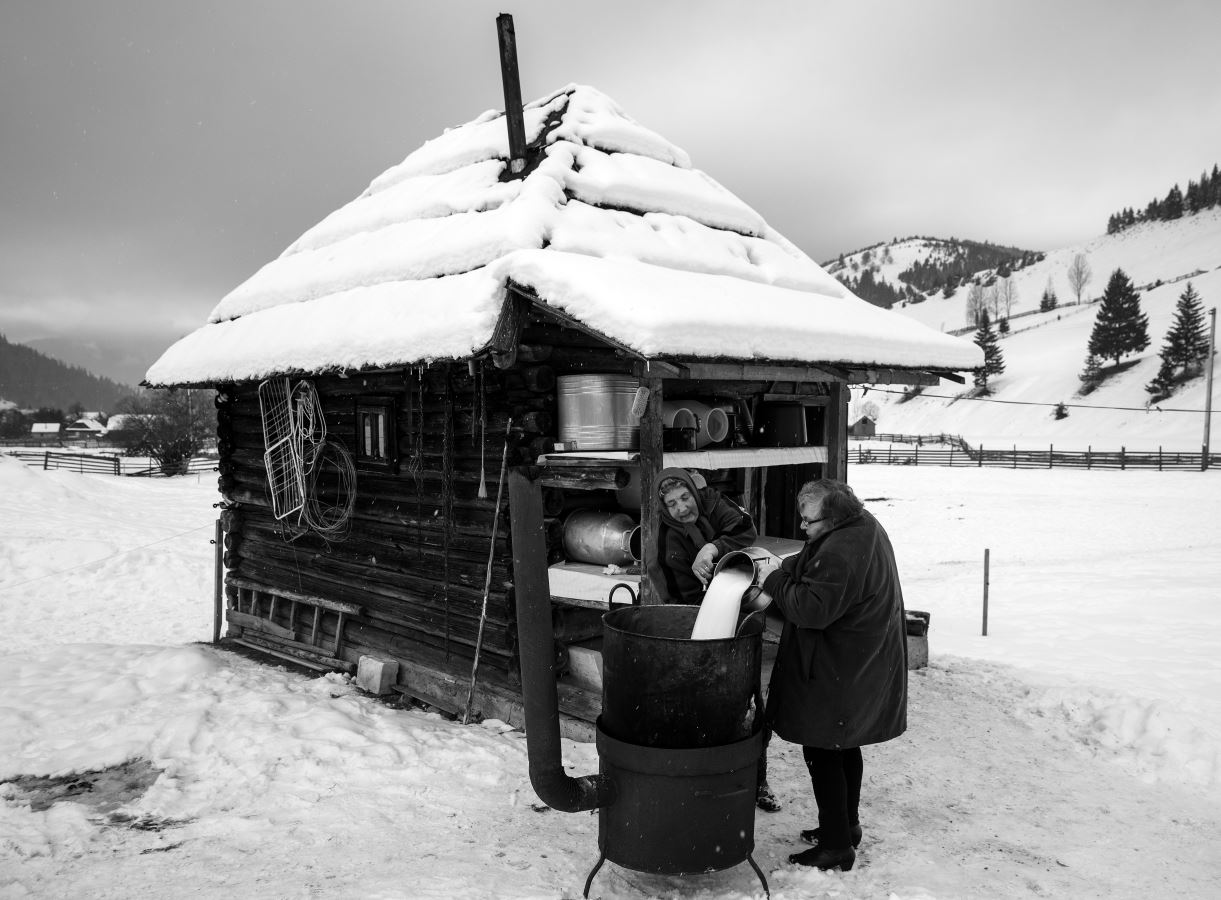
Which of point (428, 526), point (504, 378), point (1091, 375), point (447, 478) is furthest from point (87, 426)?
point (504, 378)

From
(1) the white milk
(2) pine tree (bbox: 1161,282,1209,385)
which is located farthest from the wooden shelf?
(2) pine tree (bbox: 1161,282,1209,385)

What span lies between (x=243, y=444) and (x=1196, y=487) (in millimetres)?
28655

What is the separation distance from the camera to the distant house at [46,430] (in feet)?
265

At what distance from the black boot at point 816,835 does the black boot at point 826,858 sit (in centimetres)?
14

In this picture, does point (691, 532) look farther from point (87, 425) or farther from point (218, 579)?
point (87, 425)

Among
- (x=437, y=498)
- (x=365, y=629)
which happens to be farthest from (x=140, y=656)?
(x=437, y=498)

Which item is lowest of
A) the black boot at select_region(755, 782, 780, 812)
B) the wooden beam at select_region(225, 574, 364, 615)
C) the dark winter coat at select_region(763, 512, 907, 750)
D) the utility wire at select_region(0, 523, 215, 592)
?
the utility wire at select_region(0, 523, 215, 592)

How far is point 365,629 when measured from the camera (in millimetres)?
8117

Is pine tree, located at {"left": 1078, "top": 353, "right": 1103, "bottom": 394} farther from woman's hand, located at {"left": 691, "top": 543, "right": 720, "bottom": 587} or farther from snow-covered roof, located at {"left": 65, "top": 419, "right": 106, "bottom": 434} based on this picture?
snow-covered roof, located at {"left": 65, "top": 419, "right": 106, "bottom": 434}

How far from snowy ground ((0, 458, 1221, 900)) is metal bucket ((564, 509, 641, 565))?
4.50ft

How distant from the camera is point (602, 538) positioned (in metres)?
6.04

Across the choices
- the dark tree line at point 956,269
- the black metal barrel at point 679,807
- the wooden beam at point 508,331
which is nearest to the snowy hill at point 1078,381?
the dark tree line at point 956,269

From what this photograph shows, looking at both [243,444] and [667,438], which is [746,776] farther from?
[243,444]

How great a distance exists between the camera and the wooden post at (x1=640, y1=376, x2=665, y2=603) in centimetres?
552
